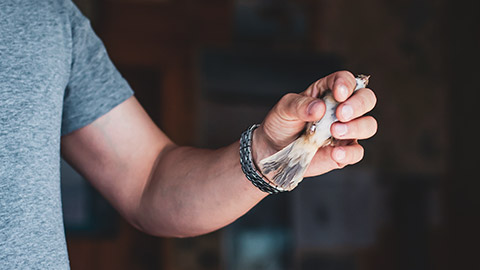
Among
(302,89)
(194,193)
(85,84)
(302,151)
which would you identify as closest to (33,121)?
(85,84)

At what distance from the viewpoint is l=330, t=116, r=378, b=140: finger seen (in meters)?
0.61

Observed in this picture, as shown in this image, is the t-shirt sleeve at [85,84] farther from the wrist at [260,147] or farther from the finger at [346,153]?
the finger at [346,153]

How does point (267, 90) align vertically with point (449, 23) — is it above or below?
below

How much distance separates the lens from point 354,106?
1.96 ft

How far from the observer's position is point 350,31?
3002 mm

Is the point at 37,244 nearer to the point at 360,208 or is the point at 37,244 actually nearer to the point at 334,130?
the point at 334,130

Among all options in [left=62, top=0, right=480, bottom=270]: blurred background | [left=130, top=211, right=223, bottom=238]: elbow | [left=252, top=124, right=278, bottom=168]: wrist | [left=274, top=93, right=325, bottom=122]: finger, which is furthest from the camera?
[left=62, top=0, right=480, bottom=270]: blurred background

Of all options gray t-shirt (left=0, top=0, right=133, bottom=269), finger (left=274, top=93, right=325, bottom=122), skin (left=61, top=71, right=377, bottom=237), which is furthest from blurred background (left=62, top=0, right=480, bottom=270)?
finger (left=274, top=93, right=325, bottom=122)

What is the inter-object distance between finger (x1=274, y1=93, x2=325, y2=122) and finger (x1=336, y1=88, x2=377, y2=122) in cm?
2

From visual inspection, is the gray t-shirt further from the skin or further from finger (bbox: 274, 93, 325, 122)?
finger (bbox: 274, 93, 325, 122)

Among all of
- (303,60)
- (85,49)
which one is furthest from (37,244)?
(303,60)

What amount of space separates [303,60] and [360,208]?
2.86 feet

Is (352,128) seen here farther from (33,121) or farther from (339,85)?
(33,121)

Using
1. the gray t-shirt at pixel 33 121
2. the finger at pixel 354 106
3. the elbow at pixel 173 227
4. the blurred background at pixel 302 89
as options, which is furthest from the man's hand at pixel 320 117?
the blurred background at pixel 302 89
